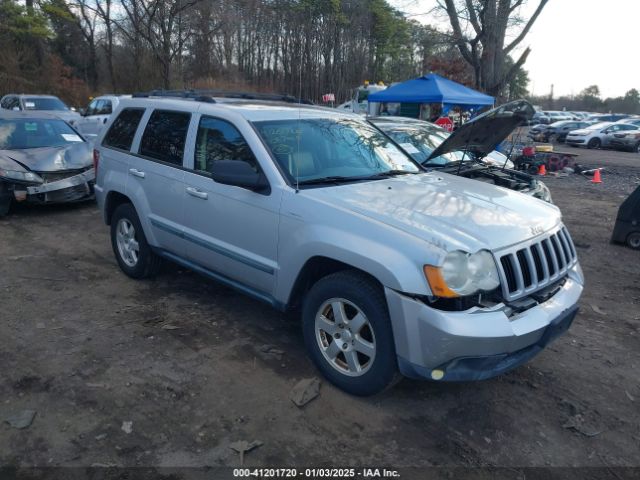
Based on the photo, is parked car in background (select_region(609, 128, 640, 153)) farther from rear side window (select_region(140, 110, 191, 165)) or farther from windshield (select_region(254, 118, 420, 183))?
rear side window (select_region(140, 110, 191, 165))

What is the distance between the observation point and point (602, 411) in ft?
10.8

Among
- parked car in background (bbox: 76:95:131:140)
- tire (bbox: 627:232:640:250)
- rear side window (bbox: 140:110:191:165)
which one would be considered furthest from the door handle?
parked car in background (bbox: 76:95:131:140)

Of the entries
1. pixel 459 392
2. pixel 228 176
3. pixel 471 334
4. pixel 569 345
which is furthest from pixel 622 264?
pixel 228 176

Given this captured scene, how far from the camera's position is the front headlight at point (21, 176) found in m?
7.45

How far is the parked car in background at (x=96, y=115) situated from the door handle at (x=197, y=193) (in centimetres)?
1323

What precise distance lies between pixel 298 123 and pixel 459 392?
93.8 inches

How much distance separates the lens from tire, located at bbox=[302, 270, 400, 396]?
9.91 ft

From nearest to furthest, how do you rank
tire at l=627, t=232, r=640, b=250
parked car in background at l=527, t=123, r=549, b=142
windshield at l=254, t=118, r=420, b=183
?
windshield at l=254, t=118, r=420, b=183
tire at l=627, t=232, r=640, b=250
parked car in background at l=527, t=123, r=549, b=142

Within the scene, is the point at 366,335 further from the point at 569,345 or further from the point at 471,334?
the point at 569,345

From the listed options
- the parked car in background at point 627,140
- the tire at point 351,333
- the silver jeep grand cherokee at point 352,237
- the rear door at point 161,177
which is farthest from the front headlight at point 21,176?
the parked car in background at point 627,140

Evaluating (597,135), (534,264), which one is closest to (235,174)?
(534,264)

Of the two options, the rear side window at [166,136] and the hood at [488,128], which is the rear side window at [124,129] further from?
the hood at [488,128]

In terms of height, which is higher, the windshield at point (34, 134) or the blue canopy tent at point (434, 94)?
the blue canopy tent at point (434, 94)

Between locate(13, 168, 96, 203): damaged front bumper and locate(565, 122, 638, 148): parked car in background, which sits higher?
locate(565, 122, 638, 148): parked car in background
